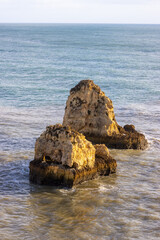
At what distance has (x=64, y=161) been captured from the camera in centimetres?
1499

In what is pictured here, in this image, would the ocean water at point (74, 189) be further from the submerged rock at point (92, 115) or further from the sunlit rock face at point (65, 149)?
the submerged rock at point (92, 115)

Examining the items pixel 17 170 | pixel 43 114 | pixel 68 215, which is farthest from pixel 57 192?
pixel 43 114

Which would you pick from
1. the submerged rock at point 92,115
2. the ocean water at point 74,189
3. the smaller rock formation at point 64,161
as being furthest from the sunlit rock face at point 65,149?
the submerged rock at point 92,115

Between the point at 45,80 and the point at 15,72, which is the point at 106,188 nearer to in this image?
the point at 45,80

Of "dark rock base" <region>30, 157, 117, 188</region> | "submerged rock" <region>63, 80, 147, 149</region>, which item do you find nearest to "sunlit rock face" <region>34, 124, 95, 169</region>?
"dark rock base" <region>30, 157, 117, 188</region>

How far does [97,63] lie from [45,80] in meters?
18.1

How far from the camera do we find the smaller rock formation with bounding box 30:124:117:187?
1487 centimetres

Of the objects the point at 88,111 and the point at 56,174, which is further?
the point at 88,111

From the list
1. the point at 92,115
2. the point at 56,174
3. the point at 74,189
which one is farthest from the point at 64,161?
the point at 92,115

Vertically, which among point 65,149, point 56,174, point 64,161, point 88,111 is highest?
point 88,111

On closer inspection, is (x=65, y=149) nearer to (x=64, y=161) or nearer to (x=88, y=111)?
(x=64, y=161)

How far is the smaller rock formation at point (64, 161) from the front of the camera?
14.9 meters

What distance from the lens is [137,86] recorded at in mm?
40594

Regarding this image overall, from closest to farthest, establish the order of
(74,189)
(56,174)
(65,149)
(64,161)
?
(74,189) < (56,174) < (64,161) < (65,149)
